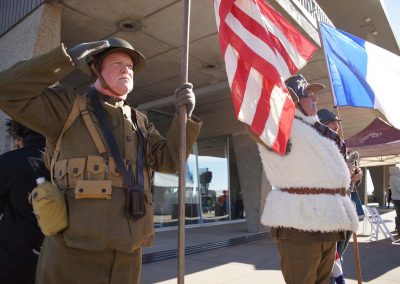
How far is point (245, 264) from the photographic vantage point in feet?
21.9

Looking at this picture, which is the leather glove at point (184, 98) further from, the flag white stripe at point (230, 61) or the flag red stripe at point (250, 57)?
the flag red stripe at point (250, 57)

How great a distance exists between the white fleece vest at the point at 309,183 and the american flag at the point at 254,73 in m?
0.12

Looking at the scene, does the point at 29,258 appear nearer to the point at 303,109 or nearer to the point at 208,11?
the point at 303,109

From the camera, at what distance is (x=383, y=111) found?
12.3ft

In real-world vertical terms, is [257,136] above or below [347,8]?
below

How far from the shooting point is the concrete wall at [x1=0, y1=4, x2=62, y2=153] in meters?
4.99

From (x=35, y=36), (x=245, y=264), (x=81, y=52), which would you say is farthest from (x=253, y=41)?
(x=245, y=264)

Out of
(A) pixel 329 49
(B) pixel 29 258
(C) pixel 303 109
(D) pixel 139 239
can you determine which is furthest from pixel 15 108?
(A) pixel 329 49

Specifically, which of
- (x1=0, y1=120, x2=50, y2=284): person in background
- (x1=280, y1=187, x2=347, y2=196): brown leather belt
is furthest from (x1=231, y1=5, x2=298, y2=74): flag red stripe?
(x1=0, y1=120, x2=50, y2=284): person in background

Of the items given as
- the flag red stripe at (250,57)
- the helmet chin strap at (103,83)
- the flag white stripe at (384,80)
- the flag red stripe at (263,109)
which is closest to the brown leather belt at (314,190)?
the flag red stripe at (263,109)

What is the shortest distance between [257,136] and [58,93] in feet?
4.61

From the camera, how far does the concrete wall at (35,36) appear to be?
197 inches

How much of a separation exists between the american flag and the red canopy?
6.97 meters

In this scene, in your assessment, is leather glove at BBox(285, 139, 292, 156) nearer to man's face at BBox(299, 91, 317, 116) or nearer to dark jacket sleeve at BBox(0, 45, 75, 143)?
man's face at BBox(299, 91, 317, 116)
